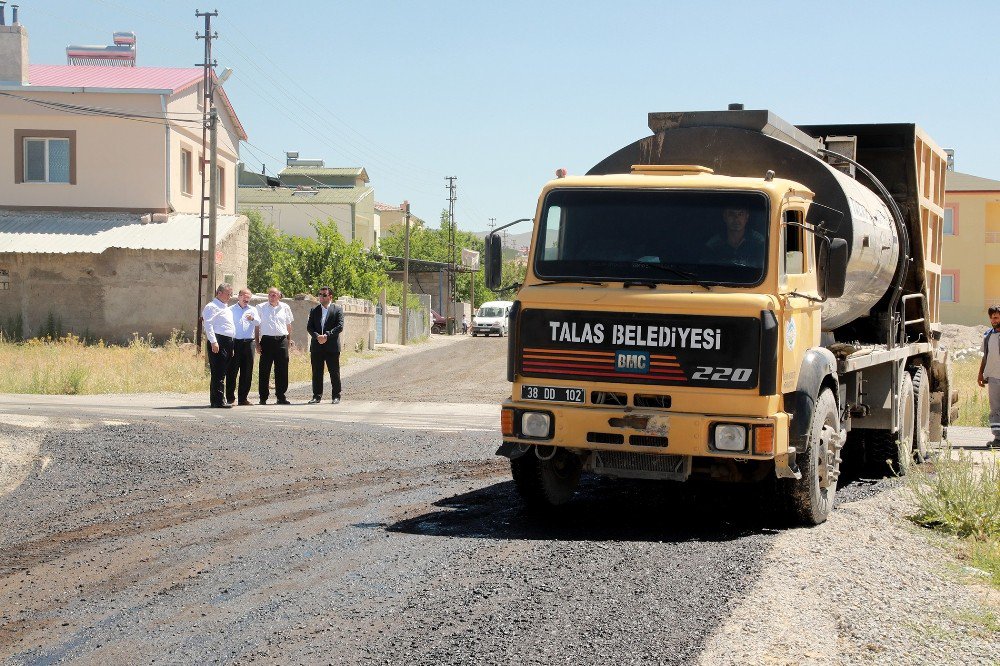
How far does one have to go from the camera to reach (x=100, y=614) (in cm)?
658

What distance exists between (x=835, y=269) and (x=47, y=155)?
32483 millimetres

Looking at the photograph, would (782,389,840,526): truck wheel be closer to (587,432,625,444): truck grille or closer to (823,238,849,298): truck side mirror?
(823,238,849,298): truck side mirror

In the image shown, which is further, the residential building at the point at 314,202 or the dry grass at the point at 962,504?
the residential building at the point at 314,202

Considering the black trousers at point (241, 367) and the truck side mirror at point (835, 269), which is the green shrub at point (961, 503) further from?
the black trousers at point (241, 367)

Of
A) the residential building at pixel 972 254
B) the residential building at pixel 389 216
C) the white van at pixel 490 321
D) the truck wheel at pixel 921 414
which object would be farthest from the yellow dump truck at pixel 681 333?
the residential building at pixel 389 216

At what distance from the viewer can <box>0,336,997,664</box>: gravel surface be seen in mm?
5992

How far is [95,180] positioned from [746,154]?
98.2 ft

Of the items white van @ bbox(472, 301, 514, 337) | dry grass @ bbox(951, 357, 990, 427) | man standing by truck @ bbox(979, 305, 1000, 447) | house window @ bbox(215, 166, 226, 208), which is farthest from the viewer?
white van @ bbox(472, 301, 514, 337)

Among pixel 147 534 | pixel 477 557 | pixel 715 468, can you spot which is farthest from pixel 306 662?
pixel 715 468

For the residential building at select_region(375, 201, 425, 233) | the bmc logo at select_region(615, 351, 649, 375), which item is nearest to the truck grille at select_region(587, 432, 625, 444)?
the bmc logo at select_region(615, 351, 649, 375)

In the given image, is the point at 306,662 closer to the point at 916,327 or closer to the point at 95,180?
the point at 916,327

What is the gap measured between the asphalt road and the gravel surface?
23mm

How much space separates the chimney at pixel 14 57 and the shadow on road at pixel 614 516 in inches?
1228

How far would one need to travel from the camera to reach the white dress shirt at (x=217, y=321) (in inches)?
725
